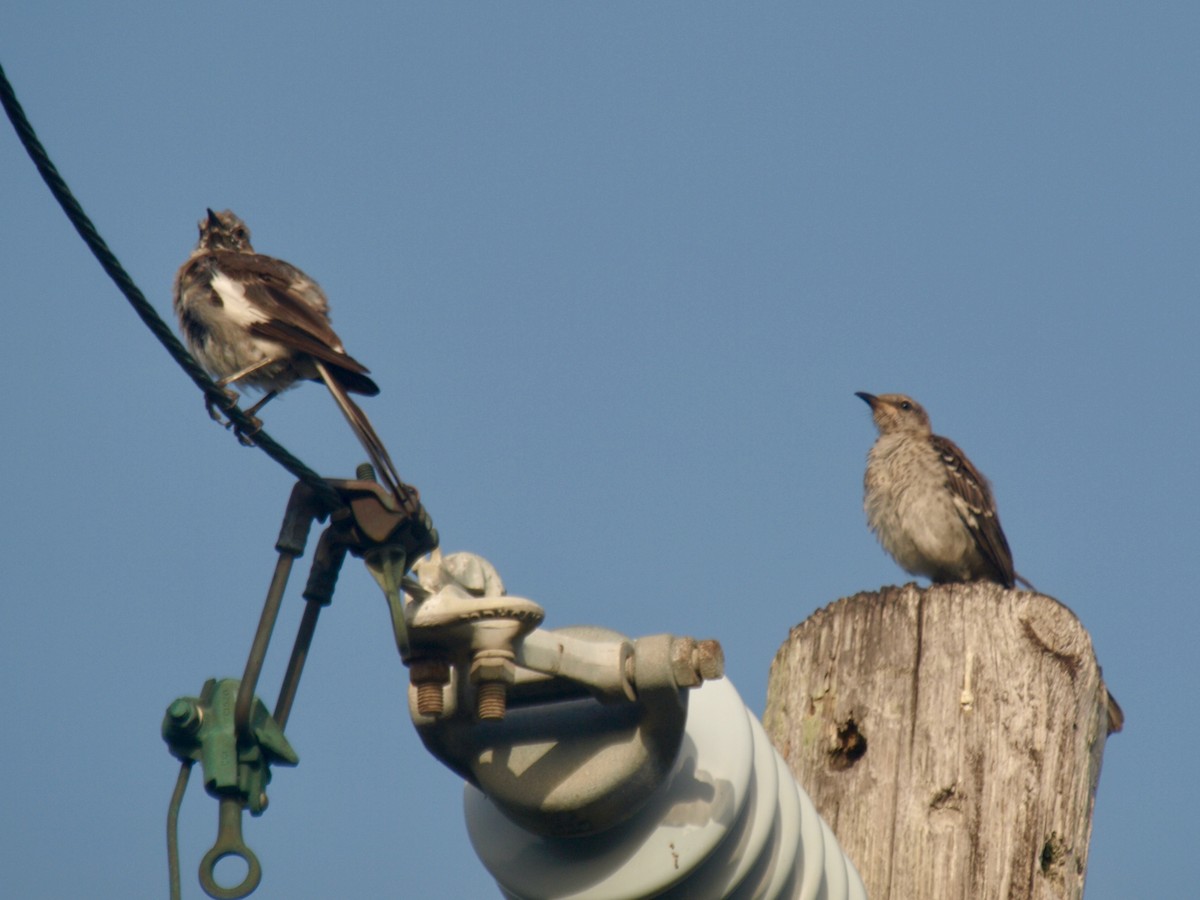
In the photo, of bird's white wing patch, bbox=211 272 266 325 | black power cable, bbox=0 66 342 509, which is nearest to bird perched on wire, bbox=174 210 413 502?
bird's white wing patch, bbox=211 272 266 325

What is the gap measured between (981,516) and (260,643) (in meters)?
6.69

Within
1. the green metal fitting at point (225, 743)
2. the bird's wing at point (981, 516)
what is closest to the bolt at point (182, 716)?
the green metal fitting at point (225, 743)

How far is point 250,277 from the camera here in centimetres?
729

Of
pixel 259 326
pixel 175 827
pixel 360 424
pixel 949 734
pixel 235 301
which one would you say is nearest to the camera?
pixel 175 827

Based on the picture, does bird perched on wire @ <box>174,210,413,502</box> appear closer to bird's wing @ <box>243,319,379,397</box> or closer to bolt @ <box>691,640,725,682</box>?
bird's wing @ <box>243,319,379,397</box>

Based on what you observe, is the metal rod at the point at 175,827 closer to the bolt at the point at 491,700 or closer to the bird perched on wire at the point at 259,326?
the bolt at the point at 491,700

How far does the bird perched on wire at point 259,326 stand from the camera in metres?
6.36

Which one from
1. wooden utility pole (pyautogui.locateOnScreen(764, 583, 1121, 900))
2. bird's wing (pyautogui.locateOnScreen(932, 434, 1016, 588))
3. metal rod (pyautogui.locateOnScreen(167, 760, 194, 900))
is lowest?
metal rod (pyautogui.locateOnScreen(167, 760, 194, 900))

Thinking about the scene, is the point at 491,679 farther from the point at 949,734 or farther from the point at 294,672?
the point at 949,734

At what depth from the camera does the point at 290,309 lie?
272 inches

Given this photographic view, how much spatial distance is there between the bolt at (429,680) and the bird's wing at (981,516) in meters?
6.52

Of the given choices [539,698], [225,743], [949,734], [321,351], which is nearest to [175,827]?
[225,743]

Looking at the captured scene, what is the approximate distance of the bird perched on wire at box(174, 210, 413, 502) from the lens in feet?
20.9

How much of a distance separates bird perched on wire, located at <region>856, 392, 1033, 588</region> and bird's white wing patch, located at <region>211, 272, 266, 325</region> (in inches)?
148
